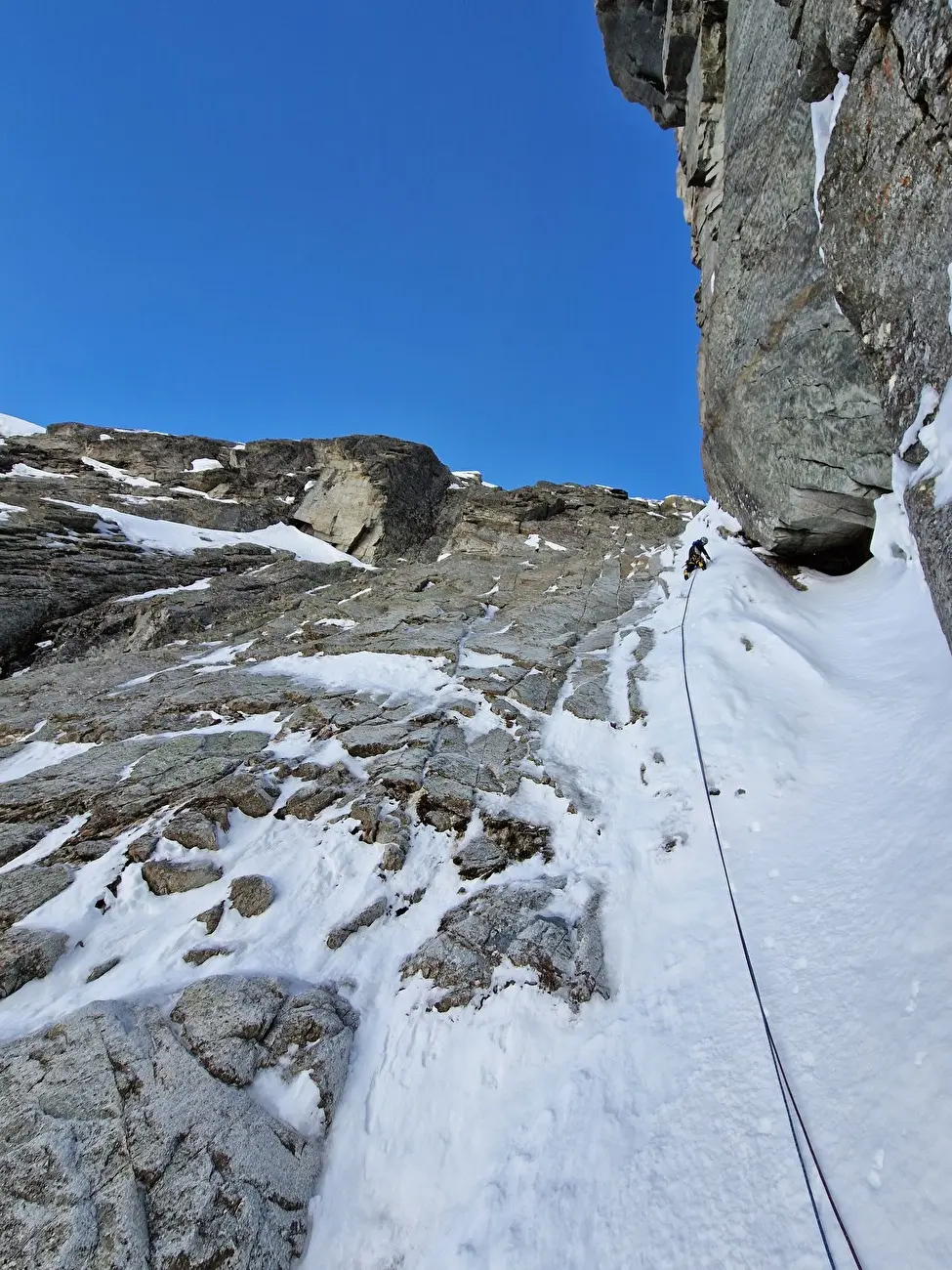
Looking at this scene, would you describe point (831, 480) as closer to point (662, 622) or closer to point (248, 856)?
point (662, 622)

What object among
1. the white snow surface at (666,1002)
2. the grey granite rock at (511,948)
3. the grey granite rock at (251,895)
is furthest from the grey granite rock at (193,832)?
the grey granite rock at (511,948)

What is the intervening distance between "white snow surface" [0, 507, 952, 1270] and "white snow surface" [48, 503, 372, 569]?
87.5 feet

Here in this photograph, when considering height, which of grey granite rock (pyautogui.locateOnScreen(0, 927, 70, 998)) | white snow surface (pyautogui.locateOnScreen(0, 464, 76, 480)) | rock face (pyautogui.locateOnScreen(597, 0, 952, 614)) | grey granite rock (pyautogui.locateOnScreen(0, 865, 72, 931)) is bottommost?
grey granite rock (pyautogui.locateOnScreen(0, 927, 70, 998))

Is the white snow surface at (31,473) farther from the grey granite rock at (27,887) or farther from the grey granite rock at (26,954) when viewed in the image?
the grey granite rock at (26,954)

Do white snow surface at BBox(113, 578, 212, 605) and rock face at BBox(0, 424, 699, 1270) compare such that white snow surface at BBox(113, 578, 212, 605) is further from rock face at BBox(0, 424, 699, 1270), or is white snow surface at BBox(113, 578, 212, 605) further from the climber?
the climber

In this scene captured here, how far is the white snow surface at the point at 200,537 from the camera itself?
32.0 metres

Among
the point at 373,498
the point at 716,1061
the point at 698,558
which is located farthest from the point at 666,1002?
the point at 373,498

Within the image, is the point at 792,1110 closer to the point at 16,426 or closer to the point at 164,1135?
the point at 164,1135

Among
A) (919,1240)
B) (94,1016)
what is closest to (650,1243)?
(919,1240)

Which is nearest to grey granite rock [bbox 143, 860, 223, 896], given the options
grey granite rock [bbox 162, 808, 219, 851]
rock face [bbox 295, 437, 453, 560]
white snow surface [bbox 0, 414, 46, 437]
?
grey granite rock [bbox 162, 808, 219, 851]

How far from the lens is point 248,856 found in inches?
300

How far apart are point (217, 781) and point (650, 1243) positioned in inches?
319

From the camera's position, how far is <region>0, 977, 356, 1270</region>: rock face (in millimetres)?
3711

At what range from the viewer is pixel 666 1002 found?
17.2 ft
